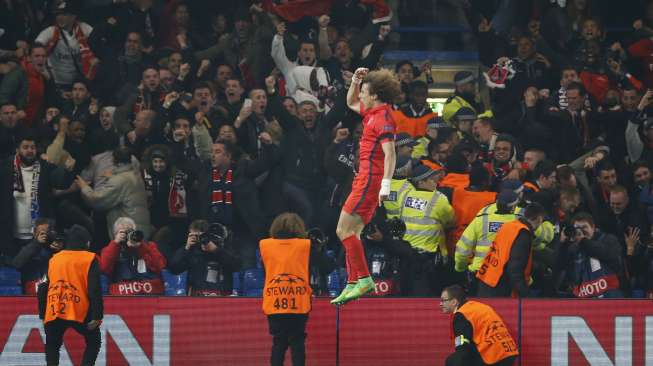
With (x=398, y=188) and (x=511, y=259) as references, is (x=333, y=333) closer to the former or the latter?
(x=398, y=188)

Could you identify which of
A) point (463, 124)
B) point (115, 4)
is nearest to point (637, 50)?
point (463, 124)

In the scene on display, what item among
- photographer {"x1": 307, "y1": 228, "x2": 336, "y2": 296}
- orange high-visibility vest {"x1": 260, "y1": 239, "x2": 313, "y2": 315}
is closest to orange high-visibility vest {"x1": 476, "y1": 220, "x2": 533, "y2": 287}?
photographer {"x1": 307, "y1": 228, "x2": 336, "y2": 296}

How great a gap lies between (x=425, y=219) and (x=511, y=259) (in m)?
1.14

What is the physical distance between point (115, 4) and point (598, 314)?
9081 millimetres

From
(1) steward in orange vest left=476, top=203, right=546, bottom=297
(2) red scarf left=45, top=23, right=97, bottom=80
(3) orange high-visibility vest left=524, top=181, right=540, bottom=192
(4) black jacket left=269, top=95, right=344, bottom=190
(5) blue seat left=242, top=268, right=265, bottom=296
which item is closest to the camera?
(1) steward in orange vest left=476, top=203, right=546, bottom=297

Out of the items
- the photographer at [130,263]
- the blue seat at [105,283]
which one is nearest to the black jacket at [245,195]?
the photographer at [130,263]

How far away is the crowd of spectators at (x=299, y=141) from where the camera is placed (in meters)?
16.8

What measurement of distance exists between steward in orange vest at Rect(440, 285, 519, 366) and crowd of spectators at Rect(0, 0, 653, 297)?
1230mm

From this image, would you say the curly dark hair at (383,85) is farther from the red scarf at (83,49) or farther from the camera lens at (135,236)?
the red scarf at (83,49)

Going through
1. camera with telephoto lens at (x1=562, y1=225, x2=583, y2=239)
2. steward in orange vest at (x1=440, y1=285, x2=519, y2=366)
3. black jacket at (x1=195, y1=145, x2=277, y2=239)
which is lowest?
steward in orange vest at (x1=440, y1=285, x2=519, y2=366)

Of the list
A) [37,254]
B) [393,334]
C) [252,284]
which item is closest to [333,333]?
[393,334]

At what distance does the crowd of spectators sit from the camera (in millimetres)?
16797

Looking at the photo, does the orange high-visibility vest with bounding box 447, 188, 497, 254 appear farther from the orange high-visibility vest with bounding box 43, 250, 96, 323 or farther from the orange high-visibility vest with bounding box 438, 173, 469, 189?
the orange high-visibility vest with bounding box 43, 250, 96, 323

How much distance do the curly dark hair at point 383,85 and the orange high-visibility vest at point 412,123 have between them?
18.5 feet
